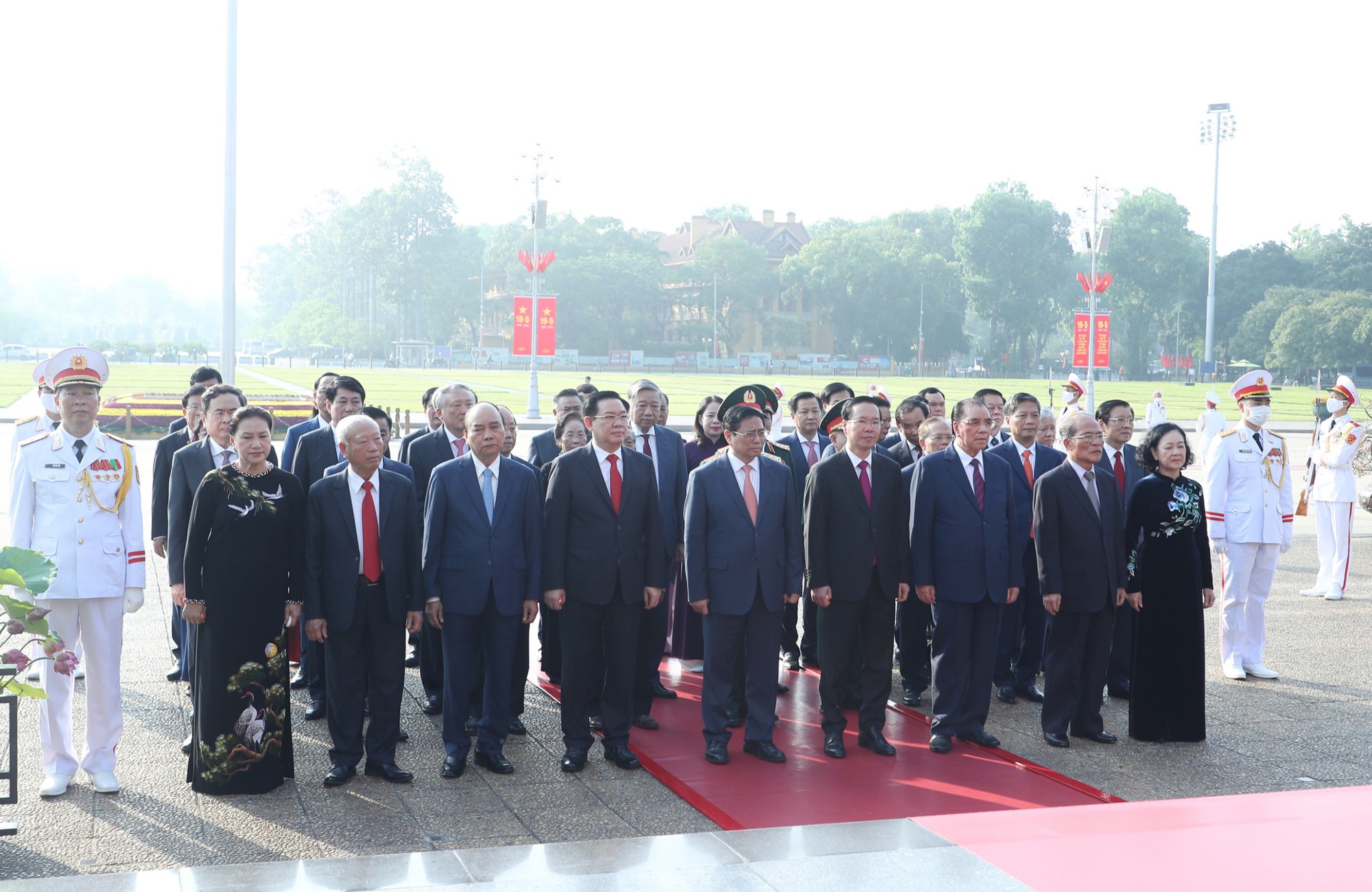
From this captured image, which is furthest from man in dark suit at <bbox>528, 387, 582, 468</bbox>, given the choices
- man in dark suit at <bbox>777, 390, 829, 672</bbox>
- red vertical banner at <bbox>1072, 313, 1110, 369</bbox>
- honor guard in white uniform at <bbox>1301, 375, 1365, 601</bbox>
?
red vertical banner at <bbox>1072, 313, 1110, 369</bbox>

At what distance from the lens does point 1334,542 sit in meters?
10.2

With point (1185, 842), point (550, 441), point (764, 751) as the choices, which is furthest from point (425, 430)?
point (1185, 842)

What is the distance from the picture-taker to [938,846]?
170 inches

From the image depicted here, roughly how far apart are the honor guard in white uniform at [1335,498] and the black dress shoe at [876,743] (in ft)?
21.2

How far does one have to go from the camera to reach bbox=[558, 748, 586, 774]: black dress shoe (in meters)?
5.36

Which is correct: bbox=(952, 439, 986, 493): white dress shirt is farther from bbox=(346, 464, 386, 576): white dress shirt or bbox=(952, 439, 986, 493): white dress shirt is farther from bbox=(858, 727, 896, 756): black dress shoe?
bbox=(346, 464, 386, 576): white dress shirt

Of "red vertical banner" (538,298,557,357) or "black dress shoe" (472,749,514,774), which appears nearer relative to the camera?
"black dress shoe" (472,749,514,774)

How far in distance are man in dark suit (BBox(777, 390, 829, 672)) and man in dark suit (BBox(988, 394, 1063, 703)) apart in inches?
48.1

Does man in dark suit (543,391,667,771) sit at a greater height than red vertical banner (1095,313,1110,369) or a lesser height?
lesser

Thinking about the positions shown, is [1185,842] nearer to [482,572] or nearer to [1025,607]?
[1025,607]

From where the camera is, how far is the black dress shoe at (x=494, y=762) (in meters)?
5.32

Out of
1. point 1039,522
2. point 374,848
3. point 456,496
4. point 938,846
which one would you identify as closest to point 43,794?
point 374,848

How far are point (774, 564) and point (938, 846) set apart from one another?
172 centimetres

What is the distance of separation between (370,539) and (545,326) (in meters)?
28.3
